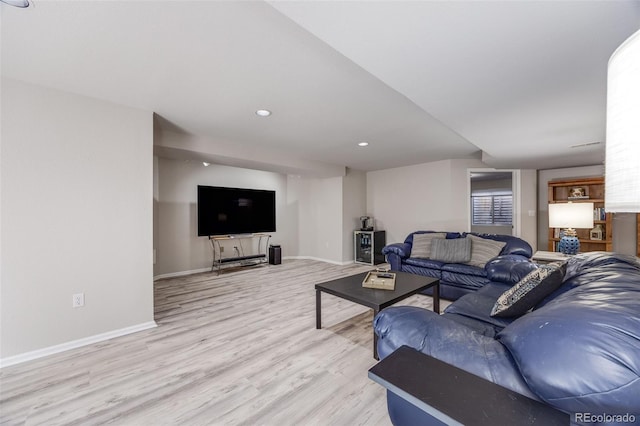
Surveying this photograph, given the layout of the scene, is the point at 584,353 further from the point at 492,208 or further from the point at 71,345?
the point at 492,208

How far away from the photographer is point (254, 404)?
1.66 metres

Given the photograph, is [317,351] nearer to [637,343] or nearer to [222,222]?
[637,343]

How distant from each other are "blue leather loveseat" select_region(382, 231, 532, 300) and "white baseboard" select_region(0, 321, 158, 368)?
3375 millimetres

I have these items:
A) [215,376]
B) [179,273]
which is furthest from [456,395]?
[179,273]

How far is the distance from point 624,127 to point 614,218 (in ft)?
19.8

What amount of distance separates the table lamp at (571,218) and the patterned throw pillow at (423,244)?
4.49 ft

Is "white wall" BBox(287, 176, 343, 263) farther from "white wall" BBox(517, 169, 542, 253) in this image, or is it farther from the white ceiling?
"white wall" BBox(517, 169, 542, 253)

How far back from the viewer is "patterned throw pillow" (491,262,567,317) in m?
1.59

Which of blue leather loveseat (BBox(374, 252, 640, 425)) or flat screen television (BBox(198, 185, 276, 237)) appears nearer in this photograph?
blue leather loveseat (BBox(374, 252, 640, 425))

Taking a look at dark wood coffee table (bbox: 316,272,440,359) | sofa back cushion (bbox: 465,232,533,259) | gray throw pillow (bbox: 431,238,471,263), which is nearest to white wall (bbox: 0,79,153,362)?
Result: dark wood coffee table (bbox: 316,272,440,359)

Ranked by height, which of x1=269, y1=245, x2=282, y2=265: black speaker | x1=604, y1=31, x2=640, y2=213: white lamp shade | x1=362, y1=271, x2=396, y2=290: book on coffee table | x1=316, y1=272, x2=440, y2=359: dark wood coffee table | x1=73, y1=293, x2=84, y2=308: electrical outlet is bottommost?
x1=269, y1=245, x2=282, y2=265: black speaker

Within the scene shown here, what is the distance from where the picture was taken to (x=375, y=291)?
2.43 metres

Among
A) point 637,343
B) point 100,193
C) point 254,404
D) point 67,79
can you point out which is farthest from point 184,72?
point 637,343

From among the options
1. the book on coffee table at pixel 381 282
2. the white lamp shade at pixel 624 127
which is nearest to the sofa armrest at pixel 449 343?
the white lamp shade at pixel 624 127
